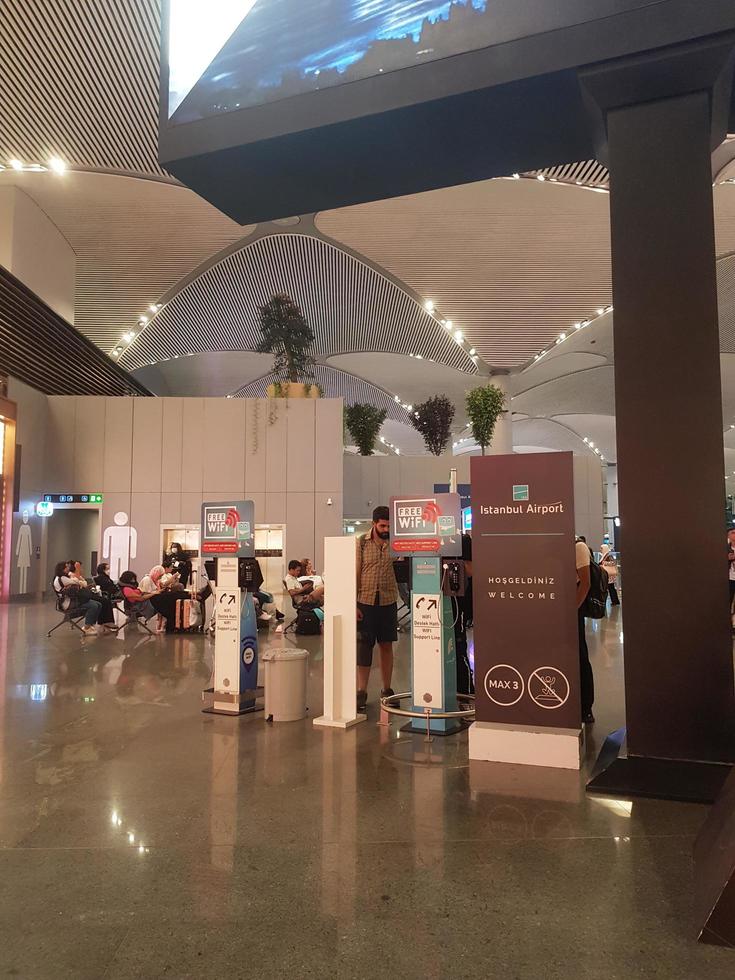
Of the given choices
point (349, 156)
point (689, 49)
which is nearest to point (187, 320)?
point (349, 156)

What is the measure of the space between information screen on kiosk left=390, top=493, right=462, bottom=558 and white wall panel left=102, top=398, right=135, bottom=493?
577 inches

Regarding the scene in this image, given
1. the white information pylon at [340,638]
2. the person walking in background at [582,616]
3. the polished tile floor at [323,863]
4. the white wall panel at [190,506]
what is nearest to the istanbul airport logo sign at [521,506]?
the person walking in background at [582,616]

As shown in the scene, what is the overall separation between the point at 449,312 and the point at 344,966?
22.8 meters

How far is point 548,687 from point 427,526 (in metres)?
1.40

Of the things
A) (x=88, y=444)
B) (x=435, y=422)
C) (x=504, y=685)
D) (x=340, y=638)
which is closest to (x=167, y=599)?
(x=340, y=638)

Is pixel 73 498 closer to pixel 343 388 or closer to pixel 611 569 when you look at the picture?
pixel 611 569

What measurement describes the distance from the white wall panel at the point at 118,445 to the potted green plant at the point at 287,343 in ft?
12.3

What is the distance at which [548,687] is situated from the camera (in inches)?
164

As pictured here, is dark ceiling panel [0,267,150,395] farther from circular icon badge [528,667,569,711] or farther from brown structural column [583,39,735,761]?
circular icon badge [528,667,569,711]

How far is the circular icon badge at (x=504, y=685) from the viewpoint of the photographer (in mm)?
4251

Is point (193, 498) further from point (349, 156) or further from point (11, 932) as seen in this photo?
point (11, 932)

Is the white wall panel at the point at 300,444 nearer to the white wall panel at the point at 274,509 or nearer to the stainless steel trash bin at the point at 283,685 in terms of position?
the white wall panel at the point at 274,509

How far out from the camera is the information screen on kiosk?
4980mm

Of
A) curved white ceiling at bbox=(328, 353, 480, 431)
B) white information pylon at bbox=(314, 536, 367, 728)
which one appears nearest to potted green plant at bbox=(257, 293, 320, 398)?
curved white ceiling at bbox=(328, 353, 480, 431)
